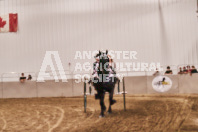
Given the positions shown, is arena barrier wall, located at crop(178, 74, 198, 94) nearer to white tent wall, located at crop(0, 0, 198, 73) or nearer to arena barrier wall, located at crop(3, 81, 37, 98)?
white tent wall, located at crop(0, 0, 198, 73)

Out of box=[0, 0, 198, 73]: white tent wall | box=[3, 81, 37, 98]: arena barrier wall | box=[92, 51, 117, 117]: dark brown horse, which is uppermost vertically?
box=[0, 0, 198, 73]: white tent wall

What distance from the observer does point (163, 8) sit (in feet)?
72.3

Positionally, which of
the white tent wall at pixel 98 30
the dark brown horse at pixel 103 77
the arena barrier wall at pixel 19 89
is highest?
the white tent wall at pixel 98 30

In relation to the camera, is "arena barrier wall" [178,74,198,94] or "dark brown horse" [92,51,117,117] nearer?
"dark brown horse" [92,51,117,117]

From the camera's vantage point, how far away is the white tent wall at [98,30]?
852 inches

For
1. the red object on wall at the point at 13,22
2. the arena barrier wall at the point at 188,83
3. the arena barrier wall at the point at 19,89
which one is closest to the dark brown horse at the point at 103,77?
the arena barrier wall at the point at 188,83

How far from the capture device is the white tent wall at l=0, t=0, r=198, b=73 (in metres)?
21.6

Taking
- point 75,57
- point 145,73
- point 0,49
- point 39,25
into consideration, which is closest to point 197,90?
point 145,73

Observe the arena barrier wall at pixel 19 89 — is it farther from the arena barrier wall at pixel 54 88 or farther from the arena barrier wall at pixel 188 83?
the arena barrier wall at pixel 188 83

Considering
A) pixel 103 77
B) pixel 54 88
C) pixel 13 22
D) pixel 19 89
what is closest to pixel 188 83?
pixel 54 88

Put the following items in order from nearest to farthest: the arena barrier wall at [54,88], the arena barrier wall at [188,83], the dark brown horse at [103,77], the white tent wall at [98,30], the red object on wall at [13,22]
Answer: the dark brown horse at [103,77]
the arena barrier wall at [188,83]
the arena barrier wall at [54,88]
the white tent wall at [98,30]
the red object on wall at [13,22]

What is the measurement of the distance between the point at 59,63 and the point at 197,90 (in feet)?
33.3

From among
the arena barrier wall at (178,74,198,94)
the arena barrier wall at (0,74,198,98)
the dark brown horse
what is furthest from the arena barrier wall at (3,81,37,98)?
the dark brown horse

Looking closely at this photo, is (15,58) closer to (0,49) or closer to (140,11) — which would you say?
(0,49)
